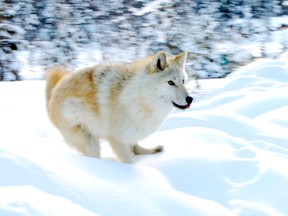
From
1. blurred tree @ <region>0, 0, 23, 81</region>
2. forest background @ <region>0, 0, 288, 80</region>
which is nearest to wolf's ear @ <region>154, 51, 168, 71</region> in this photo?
forest background @ <region>0, 0, 288, 80</region>

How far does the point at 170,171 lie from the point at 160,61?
0.98 metres

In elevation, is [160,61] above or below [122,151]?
above

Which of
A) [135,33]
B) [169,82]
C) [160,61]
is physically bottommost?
[135,33]

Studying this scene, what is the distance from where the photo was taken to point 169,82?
3.93 meters

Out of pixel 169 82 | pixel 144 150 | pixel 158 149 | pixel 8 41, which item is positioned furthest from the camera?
pixel 8 41

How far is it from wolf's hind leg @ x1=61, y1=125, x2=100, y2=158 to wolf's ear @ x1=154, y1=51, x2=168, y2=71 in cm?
86

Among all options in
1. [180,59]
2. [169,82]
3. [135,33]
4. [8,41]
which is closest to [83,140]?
[169,82]

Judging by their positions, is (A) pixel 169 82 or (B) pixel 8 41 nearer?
(A) pixel 169 82

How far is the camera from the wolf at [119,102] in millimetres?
3938

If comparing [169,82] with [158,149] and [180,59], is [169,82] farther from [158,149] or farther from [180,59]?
[158,149]

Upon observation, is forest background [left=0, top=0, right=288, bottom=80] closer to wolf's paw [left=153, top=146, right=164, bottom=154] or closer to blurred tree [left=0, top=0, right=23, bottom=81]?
blurred tree [left=0, top=0, right=23, bottom=81]

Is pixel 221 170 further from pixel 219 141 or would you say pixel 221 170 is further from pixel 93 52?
A: pixel 93 52

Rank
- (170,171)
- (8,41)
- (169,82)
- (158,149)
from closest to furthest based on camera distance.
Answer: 1. (170,171)
2. (169,82)
3. (158,149)
4. (8,41)

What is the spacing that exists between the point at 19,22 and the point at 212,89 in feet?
17.0
